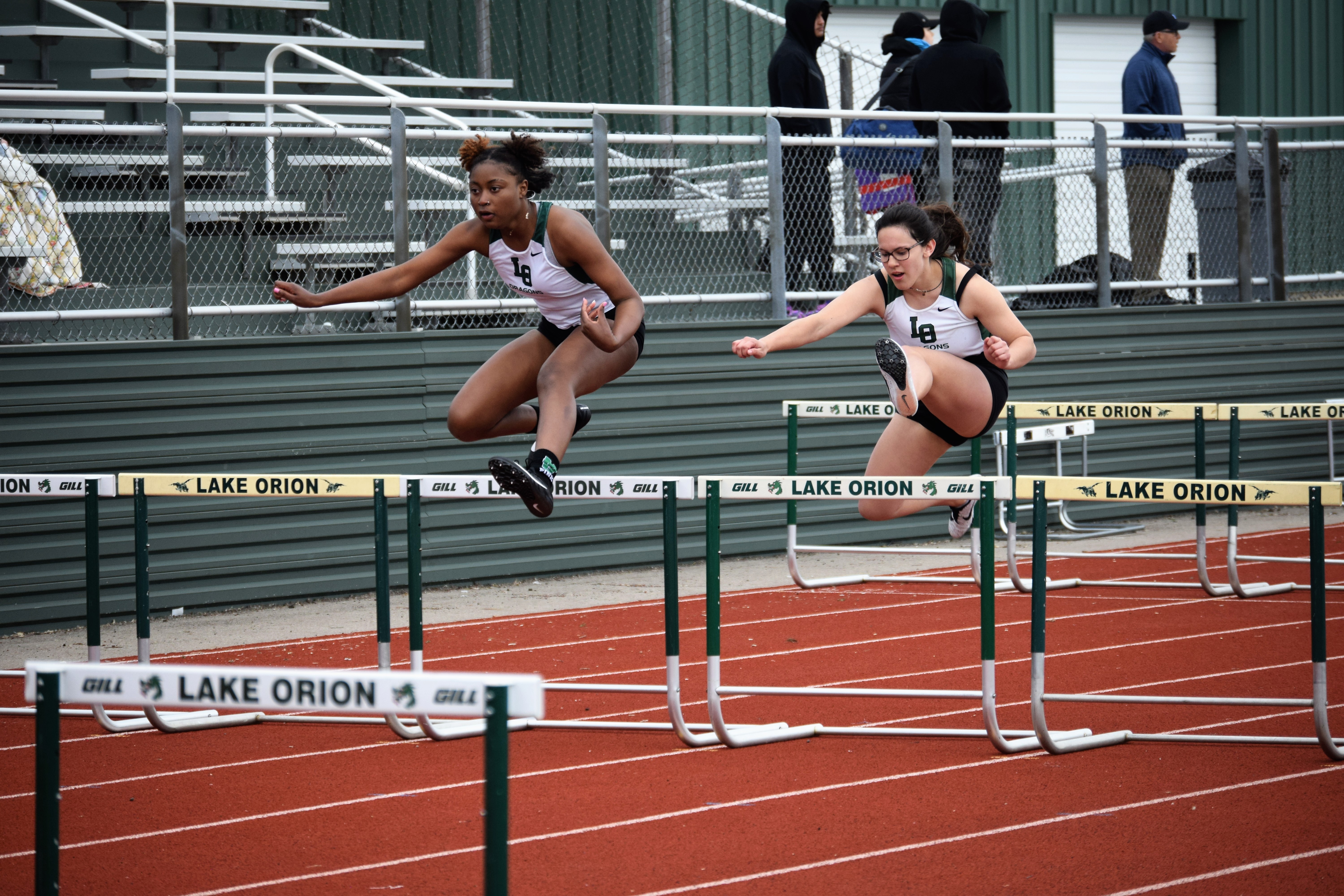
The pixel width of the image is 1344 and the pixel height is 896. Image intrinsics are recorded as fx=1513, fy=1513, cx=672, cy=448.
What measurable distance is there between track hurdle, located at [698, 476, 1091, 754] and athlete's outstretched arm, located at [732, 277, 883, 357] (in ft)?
1.70

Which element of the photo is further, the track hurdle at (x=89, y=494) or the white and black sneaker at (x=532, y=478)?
the track hurdle at (x=89, y=494)

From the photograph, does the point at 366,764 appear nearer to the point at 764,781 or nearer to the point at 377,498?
the point at 377,498

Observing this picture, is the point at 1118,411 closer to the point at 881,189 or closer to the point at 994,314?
the point at 994,314

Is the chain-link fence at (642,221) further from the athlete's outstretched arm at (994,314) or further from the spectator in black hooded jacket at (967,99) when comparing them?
the athlete's outstretched arm at (994,314)

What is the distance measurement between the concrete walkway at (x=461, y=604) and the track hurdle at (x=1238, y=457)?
744mm

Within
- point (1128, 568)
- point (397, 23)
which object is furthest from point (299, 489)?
point (397, 23)

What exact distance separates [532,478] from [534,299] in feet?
3.47

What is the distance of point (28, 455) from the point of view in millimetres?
8266

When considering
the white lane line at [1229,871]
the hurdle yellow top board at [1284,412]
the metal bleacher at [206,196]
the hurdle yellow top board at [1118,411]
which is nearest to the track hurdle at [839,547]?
the hurdle yellow top board at [1118,411]

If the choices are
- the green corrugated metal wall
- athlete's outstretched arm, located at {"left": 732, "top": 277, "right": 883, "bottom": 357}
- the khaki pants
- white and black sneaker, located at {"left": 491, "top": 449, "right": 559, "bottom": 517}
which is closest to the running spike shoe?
white and black sneaker, located at {"left": 491, "top": 449, "right": 559, "bottom": 517}

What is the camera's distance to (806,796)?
5.16 meters

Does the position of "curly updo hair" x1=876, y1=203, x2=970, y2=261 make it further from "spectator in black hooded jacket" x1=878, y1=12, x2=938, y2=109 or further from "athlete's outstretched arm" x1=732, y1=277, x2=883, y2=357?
"spectator in black hooded jacket" x1=878, y1=12, x2=938, y2=109

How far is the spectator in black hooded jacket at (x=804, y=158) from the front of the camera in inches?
398

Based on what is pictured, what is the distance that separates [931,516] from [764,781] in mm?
6445
